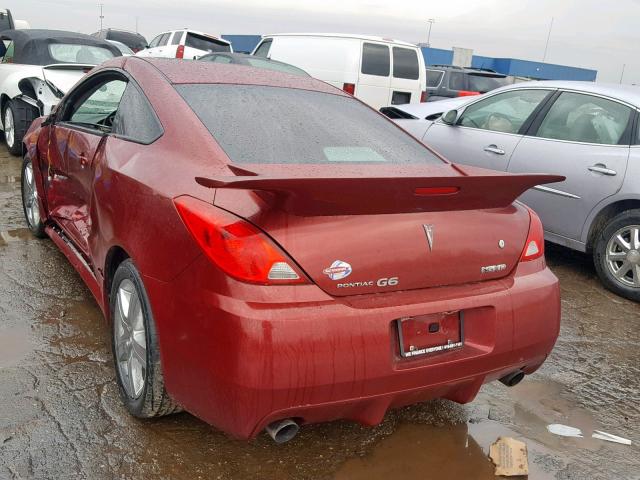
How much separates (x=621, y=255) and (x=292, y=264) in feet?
12.2

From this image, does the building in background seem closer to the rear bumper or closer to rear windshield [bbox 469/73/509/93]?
rear windshield [bbox 469/73/509/93]

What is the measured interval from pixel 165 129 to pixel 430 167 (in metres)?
1.20

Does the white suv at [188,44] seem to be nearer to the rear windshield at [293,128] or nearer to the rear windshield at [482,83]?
the rear windshield at [482,83]

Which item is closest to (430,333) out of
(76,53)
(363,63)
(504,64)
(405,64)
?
(76,53)

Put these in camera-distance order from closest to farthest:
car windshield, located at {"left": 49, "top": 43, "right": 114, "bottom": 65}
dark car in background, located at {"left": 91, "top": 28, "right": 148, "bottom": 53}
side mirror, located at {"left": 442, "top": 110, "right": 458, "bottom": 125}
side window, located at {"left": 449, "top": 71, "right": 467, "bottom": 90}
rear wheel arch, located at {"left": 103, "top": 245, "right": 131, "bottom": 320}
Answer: rear wheel arch, located at {"left": 103, "top": 245, "right": 131, "bottom": 320}, side mirror, located at {"left": 442, "top": 110, "right": 458, "bottom": 125}, car windshield, located at {"left": 49, "top": 43, "right": 114, "bottom": 65}, side window, located at {"left": 449, "top": 71, "right": 467, "bottom": 90}, dark car in background, located at {"left": 91, "top": 28, "right": 148, "bottom": 53}

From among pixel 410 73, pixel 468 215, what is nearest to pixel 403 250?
pixel 468 215

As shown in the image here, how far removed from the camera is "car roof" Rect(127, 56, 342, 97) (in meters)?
2.88

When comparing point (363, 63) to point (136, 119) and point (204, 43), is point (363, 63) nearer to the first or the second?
point (204, 43)

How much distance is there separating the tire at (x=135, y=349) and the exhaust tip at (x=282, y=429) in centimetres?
54

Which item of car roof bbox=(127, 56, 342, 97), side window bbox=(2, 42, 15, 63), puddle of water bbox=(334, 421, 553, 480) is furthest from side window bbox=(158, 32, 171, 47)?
puddle of water bbox=(334, 421, 553, 480)

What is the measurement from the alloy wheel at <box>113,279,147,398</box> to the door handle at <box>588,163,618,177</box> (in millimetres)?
3915

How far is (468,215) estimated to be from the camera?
7.76 feet

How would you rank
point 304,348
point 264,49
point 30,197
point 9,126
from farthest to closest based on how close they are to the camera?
point 264,49 → point 9,126 → point 30,197 → point 304,348

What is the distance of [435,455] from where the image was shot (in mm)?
2584
